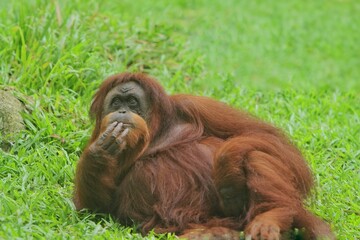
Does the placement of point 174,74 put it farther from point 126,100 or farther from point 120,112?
point 120,112

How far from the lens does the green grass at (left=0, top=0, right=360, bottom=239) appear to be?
5422mm

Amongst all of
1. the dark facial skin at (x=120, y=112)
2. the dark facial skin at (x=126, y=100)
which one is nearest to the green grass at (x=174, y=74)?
the dark facial skin at (x=120, y=112)

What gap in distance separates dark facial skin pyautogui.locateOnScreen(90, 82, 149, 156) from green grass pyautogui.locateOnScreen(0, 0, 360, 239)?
447mm

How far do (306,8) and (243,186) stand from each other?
7.33m

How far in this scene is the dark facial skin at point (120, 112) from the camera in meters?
4.93

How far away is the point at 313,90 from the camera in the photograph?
26.8 ft

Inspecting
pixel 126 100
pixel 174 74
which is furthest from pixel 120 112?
pixel 174 74

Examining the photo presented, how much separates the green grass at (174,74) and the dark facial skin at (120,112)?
45 cm

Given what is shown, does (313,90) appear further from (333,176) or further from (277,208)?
(277,208)

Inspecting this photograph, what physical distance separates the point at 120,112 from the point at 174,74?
9.91ft

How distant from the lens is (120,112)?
5090 mm

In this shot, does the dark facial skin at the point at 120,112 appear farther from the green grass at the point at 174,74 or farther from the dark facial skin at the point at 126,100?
the green grass at the point at 174,74

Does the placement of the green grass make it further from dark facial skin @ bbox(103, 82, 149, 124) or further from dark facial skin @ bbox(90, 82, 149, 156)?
dark facial skin @ bbox(103, 82, 149, 124)

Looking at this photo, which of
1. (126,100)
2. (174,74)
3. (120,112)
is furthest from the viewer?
(174,74)
